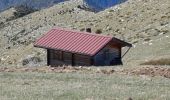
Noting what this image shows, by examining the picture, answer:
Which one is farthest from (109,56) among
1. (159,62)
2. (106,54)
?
(159,62)

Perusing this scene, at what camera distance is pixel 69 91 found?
73.8ft

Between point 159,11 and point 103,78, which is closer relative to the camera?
point 103,78

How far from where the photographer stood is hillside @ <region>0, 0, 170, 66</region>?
62.0 m

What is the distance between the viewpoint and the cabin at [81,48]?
167 ft

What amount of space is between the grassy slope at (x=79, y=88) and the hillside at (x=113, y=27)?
74.0 feet

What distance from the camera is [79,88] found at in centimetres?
2386

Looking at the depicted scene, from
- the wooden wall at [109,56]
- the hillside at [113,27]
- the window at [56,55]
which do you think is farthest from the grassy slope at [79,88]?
the window at [56,55]

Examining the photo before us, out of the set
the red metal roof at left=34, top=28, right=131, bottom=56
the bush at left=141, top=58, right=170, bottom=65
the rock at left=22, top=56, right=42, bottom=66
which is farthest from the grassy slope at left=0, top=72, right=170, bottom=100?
the rock at left=22, top=56, right=42, bottom=66

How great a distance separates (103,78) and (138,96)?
27.2ft

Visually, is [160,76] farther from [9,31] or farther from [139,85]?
[9,31]

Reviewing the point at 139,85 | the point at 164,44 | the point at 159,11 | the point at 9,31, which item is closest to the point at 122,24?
the point at 159,11

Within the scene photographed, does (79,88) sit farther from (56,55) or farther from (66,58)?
(56,55)

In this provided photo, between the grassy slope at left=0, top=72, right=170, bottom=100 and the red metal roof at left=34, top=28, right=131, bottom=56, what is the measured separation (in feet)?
65.6

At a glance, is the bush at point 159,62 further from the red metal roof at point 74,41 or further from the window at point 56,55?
the window at point 56,55
